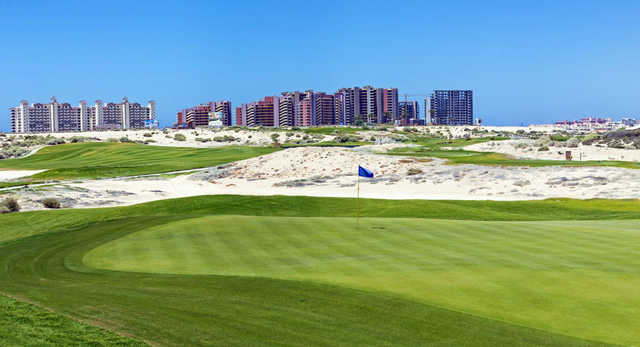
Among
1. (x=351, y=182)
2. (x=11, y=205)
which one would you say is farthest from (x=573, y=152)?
(x=11, y=205)

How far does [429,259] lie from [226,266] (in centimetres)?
497

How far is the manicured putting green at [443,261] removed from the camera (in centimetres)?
1069

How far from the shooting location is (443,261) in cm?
1427

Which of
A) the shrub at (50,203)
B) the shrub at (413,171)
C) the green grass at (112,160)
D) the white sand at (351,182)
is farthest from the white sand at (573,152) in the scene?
the shrub at (50,203)

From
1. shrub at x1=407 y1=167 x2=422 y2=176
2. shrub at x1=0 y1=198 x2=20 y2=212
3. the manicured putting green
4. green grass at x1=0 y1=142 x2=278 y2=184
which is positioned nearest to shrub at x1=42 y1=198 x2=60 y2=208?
shrub at x1=0 y1=198 x2=20 y2=212

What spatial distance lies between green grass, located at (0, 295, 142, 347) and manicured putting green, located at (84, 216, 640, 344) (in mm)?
4870

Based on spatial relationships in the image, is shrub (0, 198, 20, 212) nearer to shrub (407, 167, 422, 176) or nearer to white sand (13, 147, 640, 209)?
white sand (13, 147, 640, 209)

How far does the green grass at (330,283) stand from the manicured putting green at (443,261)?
2.0 inches

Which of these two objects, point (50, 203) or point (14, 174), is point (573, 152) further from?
point (14, 174)

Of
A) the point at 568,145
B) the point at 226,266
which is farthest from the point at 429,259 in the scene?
the point at 568,145

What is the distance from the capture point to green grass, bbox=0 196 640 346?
9227 mm

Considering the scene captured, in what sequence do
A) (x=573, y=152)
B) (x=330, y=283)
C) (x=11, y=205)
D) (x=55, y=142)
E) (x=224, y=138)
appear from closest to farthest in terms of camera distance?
(x=330, y=283)
(x=11, y=205)
(x=573, y=152)
(x=55, y=142)
(x=224, y=138)

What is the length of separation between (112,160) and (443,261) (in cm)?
6763

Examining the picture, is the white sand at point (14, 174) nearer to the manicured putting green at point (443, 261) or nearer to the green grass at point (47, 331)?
the manicured putting green at point (443, 261)
